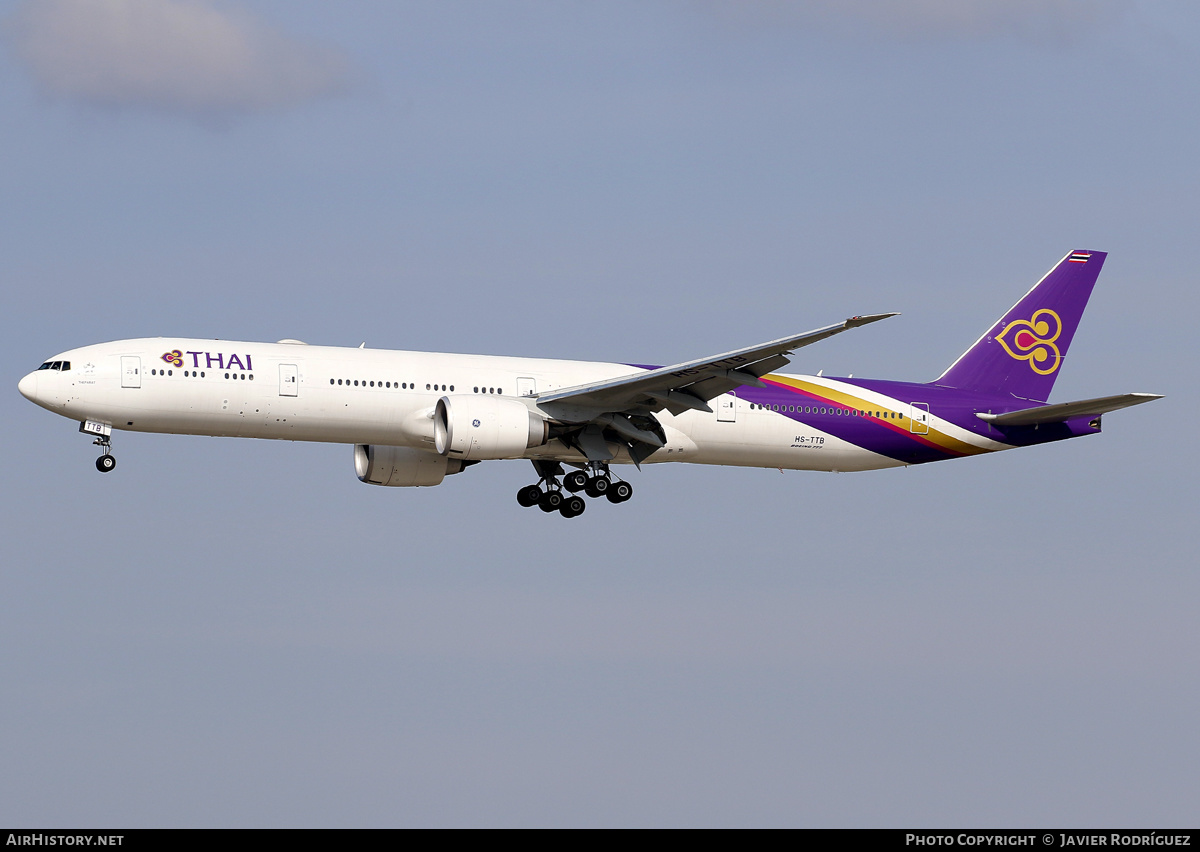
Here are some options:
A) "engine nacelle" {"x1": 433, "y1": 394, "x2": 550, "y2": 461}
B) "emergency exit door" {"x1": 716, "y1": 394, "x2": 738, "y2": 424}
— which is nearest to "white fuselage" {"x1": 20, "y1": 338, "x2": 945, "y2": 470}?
"engine nacelle" {"x1": 433, "y1": 394, "x2": 550, "y2": 461}

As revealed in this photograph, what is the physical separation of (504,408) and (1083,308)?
67.7 feet

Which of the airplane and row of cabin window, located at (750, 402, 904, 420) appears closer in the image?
the airplane

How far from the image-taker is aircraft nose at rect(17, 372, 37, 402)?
149ft

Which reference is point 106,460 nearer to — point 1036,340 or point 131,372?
point 131,372

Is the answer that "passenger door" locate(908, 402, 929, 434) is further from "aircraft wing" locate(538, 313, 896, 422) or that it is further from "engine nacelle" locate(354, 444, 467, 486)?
"engine nacelle" locate(354, 444, 467, 486)

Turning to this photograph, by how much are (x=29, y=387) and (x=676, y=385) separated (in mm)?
16830

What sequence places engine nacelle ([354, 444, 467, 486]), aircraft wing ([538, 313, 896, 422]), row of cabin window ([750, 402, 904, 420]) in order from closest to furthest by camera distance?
aircraft wing ([538, 313, 896, 422]) < row of cabin window ([750, 402, 904, 420]) < engine nacelle ([354, 444, 467, 486])

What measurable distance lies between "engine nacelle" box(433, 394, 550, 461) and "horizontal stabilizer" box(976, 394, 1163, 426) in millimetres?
14661

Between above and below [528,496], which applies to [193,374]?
above

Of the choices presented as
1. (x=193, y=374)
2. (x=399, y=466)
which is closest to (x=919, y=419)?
(x=399, y=466)

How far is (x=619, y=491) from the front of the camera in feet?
163

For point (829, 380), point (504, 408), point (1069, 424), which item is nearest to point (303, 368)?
point (504, 408)
